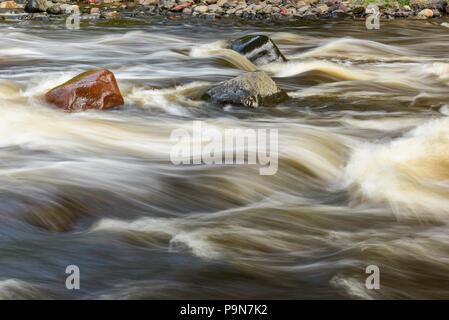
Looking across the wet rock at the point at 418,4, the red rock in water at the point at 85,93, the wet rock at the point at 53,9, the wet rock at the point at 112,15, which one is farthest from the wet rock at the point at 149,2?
the red rock in water at the point at 85,93

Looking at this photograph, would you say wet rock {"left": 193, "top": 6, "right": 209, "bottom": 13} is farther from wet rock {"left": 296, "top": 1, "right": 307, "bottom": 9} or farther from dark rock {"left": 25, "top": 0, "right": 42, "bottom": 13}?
dark rock {"left": 25, "top": 0, "right": 42, "bottom": 13}

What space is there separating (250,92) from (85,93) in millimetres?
1764

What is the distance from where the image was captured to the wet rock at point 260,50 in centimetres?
924

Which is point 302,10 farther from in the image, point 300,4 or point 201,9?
point 201,9

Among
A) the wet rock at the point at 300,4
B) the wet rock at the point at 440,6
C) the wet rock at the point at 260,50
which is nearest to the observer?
the wet rock at the point at 260,50

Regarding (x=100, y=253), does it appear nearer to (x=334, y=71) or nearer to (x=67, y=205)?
(x=67, y=205)

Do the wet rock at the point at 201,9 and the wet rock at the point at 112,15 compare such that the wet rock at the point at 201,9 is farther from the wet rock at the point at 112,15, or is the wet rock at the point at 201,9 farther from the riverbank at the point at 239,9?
the wet rock at the point at 112,15

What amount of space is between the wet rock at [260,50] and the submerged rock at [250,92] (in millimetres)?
2518

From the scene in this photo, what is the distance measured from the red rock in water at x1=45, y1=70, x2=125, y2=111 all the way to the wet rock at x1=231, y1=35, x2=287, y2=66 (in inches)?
135

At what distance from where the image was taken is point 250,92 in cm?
666

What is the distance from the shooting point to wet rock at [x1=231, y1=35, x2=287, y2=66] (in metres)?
9.24

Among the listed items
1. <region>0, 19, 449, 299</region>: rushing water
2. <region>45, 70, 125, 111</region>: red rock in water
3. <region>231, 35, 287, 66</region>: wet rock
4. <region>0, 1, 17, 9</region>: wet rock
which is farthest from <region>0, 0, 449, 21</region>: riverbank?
<region>45, 70, 125, 111</region>: red rock in water

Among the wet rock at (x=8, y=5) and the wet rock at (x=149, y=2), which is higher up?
the wet rock at (x=149, y=2)

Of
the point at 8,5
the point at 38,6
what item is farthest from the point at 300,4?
the point at 8,5
